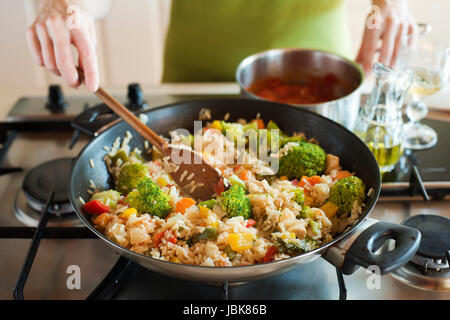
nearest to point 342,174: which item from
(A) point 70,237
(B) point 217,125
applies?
(B) point 217,125

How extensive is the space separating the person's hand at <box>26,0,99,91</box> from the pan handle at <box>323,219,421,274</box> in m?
0.83

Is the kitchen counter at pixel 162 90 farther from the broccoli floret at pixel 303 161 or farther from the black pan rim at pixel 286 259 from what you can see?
the broccoli floret at pixel 303 161

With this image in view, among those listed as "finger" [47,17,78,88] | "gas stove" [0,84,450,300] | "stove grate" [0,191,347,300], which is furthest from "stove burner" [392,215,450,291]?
"finger" [47,17,78,88]

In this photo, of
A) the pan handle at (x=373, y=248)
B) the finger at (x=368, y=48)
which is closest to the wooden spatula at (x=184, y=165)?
the pan handle at (x=373, y=248)

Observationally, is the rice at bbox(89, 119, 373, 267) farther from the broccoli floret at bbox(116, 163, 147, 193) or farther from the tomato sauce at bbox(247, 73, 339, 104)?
the tomato sauce at bbox(247, 73, 339, 104)

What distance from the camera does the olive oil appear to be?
4.76ft

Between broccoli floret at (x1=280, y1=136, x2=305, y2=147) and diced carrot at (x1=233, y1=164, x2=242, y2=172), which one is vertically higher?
broccoli floret at (x1=280, y1=136, x2=305, y2=147)

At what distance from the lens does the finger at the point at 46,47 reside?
1.39 metres

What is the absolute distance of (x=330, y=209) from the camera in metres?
1.23

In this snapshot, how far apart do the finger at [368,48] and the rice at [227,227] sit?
0.63 meters

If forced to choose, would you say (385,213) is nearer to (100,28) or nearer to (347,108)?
(347,108)

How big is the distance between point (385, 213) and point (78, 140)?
3.73 feet

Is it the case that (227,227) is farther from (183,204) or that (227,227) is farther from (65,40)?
(65,40)

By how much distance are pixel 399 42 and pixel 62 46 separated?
3.81 ft
